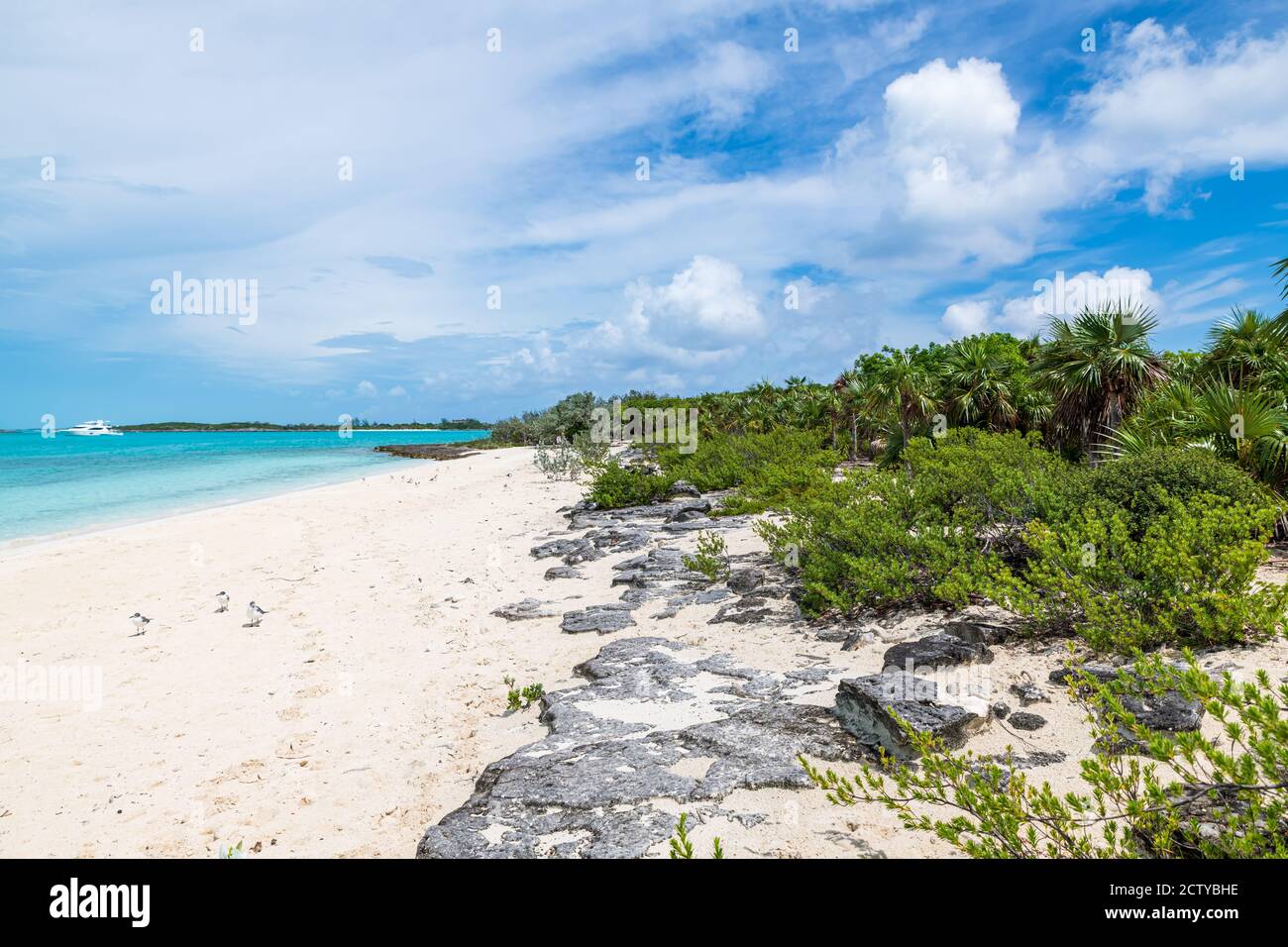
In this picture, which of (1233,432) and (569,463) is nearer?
(1233,432)

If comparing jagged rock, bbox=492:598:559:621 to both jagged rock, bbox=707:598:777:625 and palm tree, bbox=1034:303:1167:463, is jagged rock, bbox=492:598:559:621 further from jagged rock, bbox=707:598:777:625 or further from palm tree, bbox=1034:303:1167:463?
palm tree, bbox=1034:303:1167:463

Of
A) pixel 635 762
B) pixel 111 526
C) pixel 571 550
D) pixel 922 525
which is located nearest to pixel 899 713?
pixel 635 762

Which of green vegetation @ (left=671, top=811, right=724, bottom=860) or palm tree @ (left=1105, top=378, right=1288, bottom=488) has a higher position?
palm tree @ (left=1105, top=378, right=1288, bottom=488)

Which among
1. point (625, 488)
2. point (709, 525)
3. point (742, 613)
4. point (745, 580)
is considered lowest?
point (742, 613)

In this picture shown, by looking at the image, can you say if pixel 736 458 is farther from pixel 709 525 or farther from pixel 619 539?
pixel 619 539

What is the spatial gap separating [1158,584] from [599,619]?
6.17 metres

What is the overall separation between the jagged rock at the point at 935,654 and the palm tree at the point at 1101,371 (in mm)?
11123

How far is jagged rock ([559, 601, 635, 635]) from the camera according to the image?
8.98 metres

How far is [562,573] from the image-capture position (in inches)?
487

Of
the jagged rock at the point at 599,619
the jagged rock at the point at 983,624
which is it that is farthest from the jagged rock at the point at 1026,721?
the jagged rock at the point at 599,619

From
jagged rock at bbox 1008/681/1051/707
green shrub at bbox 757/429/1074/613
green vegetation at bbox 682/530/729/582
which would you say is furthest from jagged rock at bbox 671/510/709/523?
jagged rock at bbox 1008/681/1051/707

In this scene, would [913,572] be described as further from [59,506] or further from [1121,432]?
[59,506]

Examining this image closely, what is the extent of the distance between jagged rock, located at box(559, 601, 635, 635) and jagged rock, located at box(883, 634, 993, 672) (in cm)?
371

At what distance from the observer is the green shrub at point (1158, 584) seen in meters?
5.73
